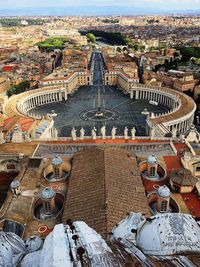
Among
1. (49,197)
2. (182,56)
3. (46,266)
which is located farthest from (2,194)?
(182,56)

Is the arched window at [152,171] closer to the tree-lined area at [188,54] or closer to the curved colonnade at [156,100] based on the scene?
the curved colonnade at [156,100]

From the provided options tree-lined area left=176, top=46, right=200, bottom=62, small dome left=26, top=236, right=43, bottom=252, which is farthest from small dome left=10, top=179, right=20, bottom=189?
tree-lined area left=176, top=46, right=200, bottom=62

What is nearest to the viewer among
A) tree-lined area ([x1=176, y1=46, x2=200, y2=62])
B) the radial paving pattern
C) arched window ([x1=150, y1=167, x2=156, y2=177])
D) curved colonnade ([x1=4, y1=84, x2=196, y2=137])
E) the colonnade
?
arched window ([x1=150, y1=167, x2=156, y2=177])

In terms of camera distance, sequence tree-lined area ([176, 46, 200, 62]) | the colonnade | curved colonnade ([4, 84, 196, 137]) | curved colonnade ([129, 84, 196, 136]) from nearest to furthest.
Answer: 1. curved colonnade ([129, 84, 196, 136])
2. curved colonnade ([4, 84, 196, 137])
3. the colonnade
4. tree-lined area ([176, 46, 200, 62])

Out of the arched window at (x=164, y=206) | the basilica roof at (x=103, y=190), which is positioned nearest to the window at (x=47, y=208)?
the basilica roof at (x=103, y=190)

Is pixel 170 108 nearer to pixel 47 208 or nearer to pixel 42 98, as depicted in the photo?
pixel 42 98

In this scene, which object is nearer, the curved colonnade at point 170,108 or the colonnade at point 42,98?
the curved colonnade at point 170,108

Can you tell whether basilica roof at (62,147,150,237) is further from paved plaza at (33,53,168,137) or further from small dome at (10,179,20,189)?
paved plaza at (33,53,168,137)

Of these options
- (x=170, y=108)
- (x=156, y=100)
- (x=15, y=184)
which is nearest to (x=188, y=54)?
(x=156, y=100)
